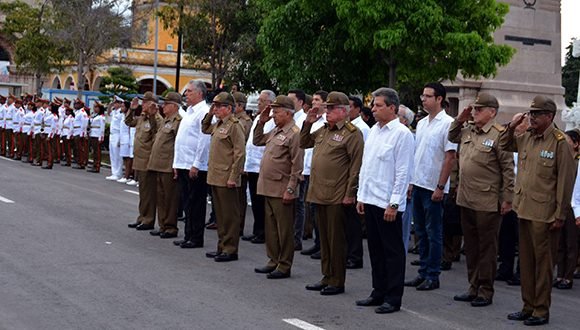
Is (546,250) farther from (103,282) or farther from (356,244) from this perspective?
(103,282)

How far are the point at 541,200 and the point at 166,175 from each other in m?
6.42

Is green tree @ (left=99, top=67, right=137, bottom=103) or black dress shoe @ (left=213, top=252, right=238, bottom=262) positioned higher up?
green tree @ (left=99, top=67, right=137, bottom=103)

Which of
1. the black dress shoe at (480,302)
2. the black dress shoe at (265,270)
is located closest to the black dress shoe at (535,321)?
the black dress shoe at (480,302)

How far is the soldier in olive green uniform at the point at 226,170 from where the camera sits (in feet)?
40.2

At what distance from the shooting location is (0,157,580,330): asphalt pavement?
8750 millimetres

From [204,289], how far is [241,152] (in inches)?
97.2

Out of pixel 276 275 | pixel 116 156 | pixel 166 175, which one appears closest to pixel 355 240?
pixel 276 275

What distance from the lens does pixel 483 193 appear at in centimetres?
1023

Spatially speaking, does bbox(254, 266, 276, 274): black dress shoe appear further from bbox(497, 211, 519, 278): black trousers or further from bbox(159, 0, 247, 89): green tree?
bbox(159, 0, 247, 89): green tree

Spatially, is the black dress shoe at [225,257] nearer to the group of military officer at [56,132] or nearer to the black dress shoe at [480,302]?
the black dress shoe at [480,302]

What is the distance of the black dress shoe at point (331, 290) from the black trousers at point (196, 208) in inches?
131

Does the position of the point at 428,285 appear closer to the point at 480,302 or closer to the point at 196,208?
the point at 480,302

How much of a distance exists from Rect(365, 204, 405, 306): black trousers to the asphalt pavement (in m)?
0.26

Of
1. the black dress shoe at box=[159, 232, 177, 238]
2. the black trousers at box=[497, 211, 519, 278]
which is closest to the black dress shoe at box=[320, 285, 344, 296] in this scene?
the black trousers at box=[497, 211, 519, 278]
